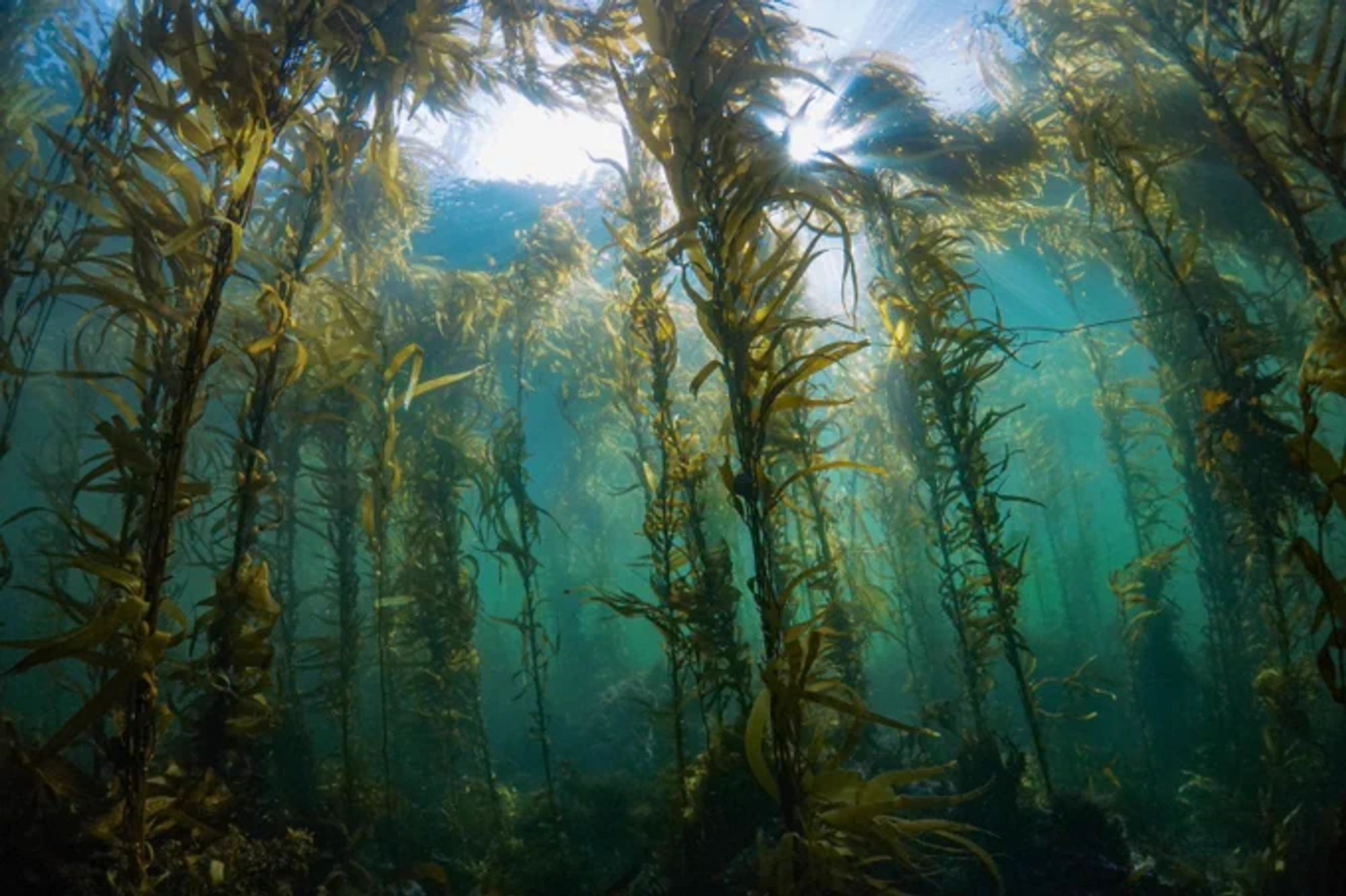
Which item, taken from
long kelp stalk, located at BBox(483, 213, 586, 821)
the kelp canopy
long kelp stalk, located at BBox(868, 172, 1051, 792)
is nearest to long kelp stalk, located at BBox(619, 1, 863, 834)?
the kelp canopy

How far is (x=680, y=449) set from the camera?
13.9 feet

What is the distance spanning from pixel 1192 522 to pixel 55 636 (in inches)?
408

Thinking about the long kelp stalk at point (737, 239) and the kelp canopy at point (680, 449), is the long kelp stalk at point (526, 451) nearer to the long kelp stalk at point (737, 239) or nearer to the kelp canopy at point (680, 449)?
the kelp canopy at point (680, 449)

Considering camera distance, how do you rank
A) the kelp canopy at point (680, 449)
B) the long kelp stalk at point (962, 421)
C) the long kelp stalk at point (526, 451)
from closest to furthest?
the kelp canopy at point (680, 449), the long kelp stalk at point (962, 421), the long kelp stalk at point (526, 451)

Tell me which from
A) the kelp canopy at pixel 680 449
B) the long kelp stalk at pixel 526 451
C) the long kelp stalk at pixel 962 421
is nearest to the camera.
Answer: the kelp canopy at pixel 680 449

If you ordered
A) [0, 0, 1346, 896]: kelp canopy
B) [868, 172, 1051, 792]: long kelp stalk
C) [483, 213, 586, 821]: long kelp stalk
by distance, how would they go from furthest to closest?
[483, 213, 586, 821]: long kelp stalk
[868, 172, 1051, 792]: long kelp stalk
[0, 0, 1346, 896]: kelp canopy

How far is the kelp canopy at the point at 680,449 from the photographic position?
2266 mm

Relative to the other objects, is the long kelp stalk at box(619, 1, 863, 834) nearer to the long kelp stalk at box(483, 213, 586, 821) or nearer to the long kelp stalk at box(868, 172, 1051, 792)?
the long kelp stalk at box(868, 172, 1051, 792)

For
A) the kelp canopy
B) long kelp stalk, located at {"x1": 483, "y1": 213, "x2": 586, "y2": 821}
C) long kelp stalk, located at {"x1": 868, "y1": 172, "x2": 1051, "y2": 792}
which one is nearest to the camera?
the kelp canopy

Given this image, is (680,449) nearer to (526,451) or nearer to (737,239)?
(737,239)

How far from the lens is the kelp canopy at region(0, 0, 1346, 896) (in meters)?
2.27

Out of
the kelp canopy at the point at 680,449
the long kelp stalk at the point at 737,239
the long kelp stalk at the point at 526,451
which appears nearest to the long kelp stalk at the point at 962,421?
the kelp canopy at the point at 680,449

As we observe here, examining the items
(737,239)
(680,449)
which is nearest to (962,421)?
(680,449)

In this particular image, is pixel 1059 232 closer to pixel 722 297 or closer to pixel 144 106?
pixel 722 297
